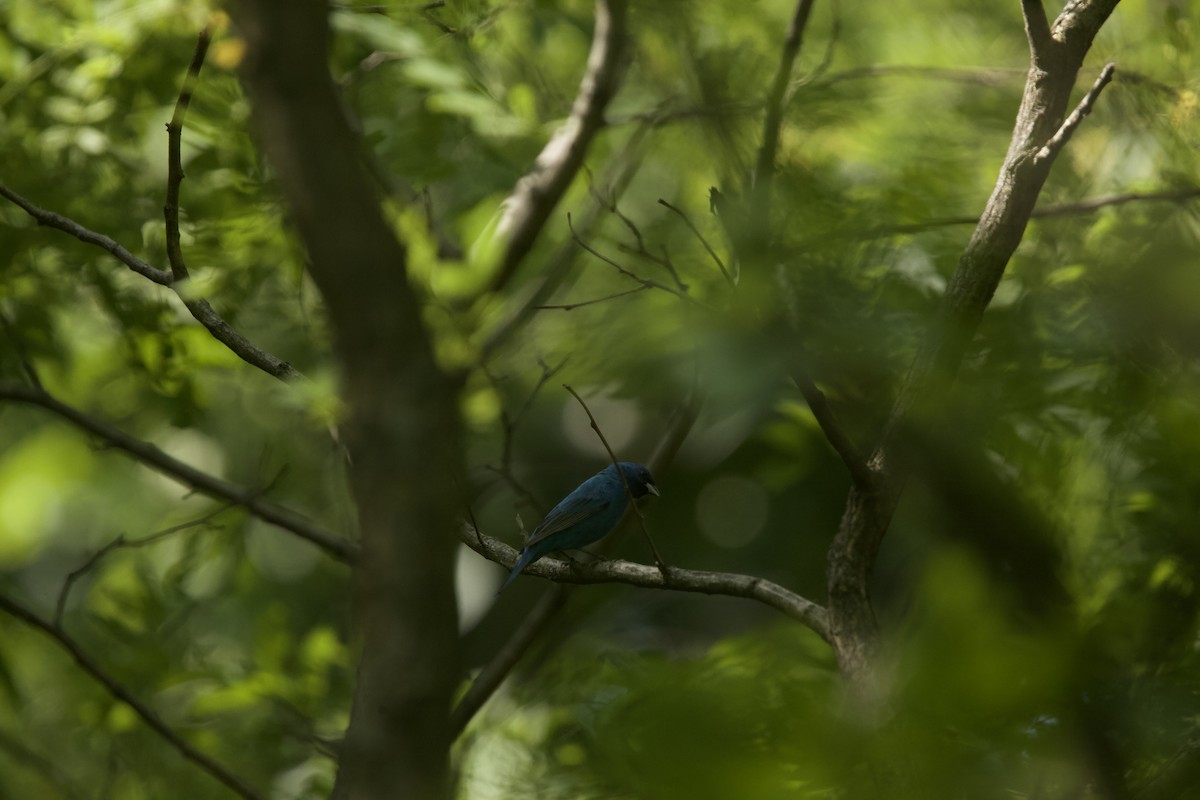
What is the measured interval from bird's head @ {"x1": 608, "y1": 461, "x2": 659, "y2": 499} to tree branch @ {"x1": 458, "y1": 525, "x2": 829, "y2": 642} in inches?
66.5

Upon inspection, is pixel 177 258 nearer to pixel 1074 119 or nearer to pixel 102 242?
pixel 102 242

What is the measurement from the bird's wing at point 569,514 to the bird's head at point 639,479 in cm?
29

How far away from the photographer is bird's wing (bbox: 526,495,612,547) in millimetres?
5352

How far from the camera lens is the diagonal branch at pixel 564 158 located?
5.72m

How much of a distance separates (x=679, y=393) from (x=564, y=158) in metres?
3.65

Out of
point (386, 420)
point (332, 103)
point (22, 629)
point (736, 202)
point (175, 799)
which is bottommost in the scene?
point (22, 629)

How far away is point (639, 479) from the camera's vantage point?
19.9 ft

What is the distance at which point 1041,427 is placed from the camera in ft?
8.43

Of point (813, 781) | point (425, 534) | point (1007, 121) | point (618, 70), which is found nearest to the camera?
point (813, 781)

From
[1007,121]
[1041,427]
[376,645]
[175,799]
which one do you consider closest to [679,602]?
[175,799]

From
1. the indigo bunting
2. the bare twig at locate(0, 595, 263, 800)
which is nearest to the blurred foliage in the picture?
the bare twig at locate(0, 595, 263, 800)

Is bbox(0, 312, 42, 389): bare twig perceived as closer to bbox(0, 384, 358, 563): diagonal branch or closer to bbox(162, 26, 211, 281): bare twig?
bbox(0, 384, 358, 563): diagonal branch

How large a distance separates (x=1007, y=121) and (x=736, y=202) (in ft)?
7.04

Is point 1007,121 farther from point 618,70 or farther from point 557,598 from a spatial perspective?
point 557,598
